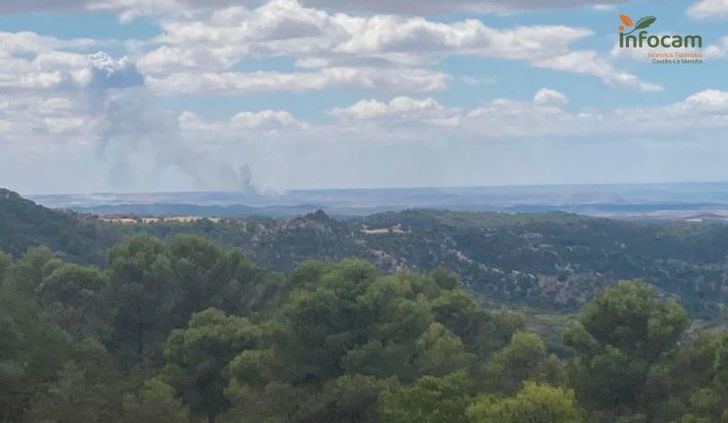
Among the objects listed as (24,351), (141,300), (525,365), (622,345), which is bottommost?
(525,365)

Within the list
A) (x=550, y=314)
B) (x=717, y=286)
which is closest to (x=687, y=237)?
(x=717, y=286)

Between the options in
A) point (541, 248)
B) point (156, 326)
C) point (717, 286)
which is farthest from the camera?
point (541, 248)

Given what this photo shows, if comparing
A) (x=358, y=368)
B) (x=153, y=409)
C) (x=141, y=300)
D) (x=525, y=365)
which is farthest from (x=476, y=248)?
(x=153, y=409)

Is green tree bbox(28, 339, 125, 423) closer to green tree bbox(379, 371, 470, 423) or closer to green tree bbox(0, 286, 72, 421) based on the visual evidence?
green tree bbox(0, 286, 72, 421)

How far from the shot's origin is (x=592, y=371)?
39469 mm

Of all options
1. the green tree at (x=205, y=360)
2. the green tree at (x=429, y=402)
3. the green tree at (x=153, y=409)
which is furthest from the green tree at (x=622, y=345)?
the green tree at (x=153, y=409)

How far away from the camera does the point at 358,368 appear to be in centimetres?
3862

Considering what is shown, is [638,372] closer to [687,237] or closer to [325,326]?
[325,326]

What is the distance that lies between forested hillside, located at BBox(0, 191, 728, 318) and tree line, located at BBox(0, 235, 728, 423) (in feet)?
145

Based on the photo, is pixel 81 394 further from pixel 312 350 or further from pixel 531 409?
pixel 531 409

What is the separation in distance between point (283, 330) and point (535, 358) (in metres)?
10.4

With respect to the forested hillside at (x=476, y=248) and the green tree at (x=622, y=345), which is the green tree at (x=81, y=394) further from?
the forested hillside at (x=476, y=248)

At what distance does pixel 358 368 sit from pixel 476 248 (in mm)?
96464

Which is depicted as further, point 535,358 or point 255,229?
point 255,229
